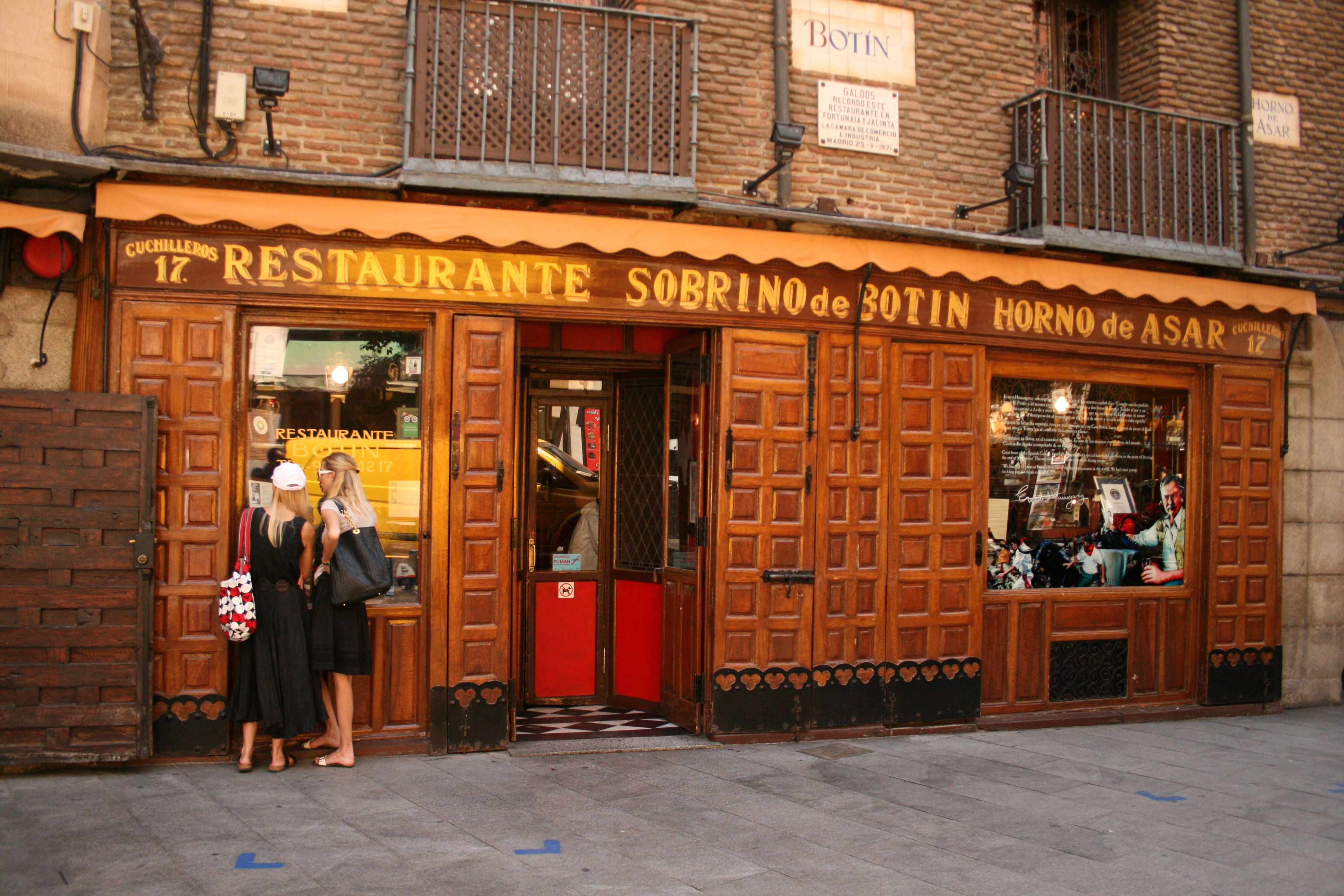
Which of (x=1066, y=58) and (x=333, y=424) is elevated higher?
(x=1066, y=58)

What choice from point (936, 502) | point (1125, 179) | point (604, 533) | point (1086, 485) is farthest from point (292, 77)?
point (1086, 485)

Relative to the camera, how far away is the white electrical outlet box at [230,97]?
22.3 ft

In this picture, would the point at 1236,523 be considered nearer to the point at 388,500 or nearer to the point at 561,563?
the point at 561,563

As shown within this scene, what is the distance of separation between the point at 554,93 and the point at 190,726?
4.79 meters

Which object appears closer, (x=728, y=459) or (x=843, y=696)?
(x=728, y=459)

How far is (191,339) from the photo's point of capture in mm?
6605

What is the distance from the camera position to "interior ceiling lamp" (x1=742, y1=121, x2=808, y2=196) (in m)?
7.37

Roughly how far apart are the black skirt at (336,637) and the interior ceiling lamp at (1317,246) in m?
8.59

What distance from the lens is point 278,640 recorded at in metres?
6.39

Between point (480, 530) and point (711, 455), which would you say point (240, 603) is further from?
point (711, 455)

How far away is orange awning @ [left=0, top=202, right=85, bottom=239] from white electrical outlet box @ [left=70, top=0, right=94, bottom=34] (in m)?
1.22

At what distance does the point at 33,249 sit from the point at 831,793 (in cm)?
594

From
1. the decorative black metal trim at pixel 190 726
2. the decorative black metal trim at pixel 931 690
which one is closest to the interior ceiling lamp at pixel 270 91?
the decorative black metal trim at pixel 190 726

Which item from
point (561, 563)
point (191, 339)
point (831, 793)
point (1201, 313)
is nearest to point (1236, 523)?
point (1201, 313)
